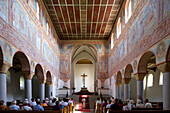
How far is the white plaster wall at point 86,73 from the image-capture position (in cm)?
4919

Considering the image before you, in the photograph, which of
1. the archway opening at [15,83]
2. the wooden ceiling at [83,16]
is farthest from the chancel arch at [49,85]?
the wooden ceiling at [83,16]

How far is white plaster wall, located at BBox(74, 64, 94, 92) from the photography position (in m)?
49.2

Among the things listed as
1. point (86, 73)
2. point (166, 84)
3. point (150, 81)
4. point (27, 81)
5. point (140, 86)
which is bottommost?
point (150, 81)

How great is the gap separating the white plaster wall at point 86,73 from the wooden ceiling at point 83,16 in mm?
18132

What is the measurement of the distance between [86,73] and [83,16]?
26.7 metres

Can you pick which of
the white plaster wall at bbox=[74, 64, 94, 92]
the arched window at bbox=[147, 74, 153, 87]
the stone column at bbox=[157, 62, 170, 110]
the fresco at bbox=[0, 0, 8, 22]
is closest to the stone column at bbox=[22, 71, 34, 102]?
the fresco at bbox=[0, 0, 8, 22]

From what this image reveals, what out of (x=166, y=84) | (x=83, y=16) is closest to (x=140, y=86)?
(x=166, y=84)

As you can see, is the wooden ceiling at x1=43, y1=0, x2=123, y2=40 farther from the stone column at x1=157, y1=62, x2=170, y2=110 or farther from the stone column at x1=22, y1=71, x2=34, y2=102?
the stone column at x1=157, y1=62, x2=170, y2=110

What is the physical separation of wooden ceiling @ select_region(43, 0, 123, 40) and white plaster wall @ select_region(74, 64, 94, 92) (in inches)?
714

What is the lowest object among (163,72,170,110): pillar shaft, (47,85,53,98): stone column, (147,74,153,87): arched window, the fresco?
(47,85,53,98): stone column

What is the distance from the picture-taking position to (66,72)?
33625 millimetres

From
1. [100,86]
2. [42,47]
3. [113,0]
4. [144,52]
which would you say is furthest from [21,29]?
[100,86]

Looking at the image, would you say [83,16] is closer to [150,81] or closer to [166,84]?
[150,81]

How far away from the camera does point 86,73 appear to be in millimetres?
49469
